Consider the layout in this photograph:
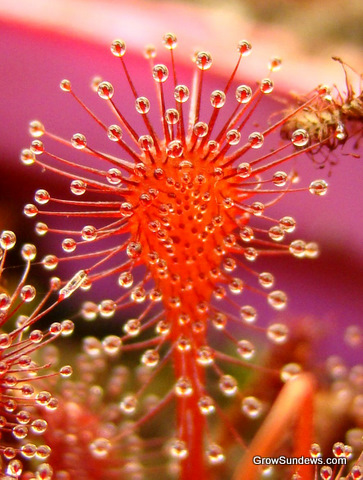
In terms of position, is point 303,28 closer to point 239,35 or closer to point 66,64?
point 239,35

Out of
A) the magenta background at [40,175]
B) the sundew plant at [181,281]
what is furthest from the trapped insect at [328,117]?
the magenta background at [40,175]

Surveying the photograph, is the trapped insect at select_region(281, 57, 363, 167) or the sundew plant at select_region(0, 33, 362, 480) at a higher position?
the trapped insect at select_region(281, 57, 363, 167)

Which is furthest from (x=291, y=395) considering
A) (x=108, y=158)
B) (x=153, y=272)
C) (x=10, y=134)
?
(x=10, y=134)

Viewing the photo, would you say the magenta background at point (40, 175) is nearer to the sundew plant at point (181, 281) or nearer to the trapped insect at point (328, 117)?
the sundew plant at point (181, 281)

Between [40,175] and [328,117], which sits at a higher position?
[328,117]

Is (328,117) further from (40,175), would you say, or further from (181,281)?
(40,175)

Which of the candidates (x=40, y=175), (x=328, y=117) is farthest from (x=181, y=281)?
(x=40, y=175)

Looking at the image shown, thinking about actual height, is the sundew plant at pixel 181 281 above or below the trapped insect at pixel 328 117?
below

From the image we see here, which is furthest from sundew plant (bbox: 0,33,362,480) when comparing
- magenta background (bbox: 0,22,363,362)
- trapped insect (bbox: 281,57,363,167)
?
magenta background (bbox: 0,22,363,362)

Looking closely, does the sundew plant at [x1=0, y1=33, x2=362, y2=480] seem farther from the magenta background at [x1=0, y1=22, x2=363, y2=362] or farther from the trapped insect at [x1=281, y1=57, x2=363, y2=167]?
the magenta background at [x1=0, y1=22, x2=363, y2=362]
